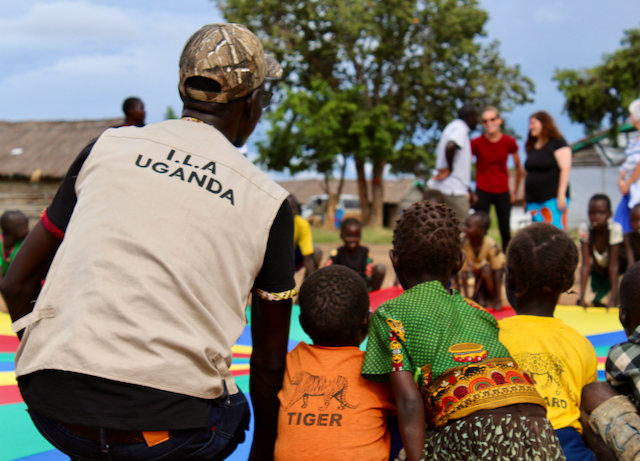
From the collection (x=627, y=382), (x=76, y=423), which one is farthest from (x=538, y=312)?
(x=76, y=423)

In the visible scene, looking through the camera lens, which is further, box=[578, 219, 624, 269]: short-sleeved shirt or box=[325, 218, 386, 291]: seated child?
box=[325, 218, 386, 291]: seated child

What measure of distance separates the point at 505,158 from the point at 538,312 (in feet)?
14.2

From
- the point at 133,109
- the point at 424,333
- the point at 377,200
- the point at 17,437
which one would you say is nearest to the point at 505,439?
the point at 424,333

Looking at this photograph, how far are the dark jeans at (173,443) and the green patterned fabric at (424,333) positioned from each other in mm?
602

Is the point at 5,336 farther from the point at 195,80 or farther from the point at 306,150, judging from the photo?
the point at 306,150

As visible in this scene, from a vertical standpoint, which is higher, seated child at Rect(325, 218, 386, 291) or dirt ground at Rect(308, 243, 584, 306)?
seated child at Rect(325, 218, 386, 291)

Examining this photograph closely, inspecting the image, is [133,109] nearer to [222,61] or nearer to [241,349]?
[241,349]

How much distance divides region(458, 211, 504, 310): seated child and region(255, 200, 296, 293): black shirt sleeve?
409 cm

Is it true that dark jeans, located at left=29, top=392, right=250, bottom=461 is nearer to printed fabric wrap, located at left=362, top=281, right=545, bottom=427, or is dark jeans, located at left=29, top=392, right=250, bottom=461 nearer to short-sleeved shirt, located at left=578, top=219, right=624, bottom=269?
printed fabric wrap, located at left=362, top=281, right=545, bottom=427

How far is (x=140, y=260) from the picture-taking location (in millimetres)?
1312

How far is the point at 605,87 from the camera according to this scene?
20578 millimetres

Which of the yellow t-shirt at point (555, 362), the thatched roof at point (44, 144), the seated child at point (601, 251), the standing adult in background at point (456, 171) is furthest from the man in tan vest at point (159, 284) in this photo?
the thatched roof at point (44, 144)

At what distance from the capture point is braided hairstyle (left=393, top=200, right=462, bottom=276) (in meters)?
2.08

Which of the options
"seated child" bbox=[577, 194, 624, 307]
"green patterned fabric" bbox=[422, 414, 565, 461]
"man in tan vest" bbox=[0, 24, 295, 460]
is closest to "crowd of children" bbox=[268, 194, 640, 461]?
"green patterned fabric" bbox=[422, 414, 565, 461]
